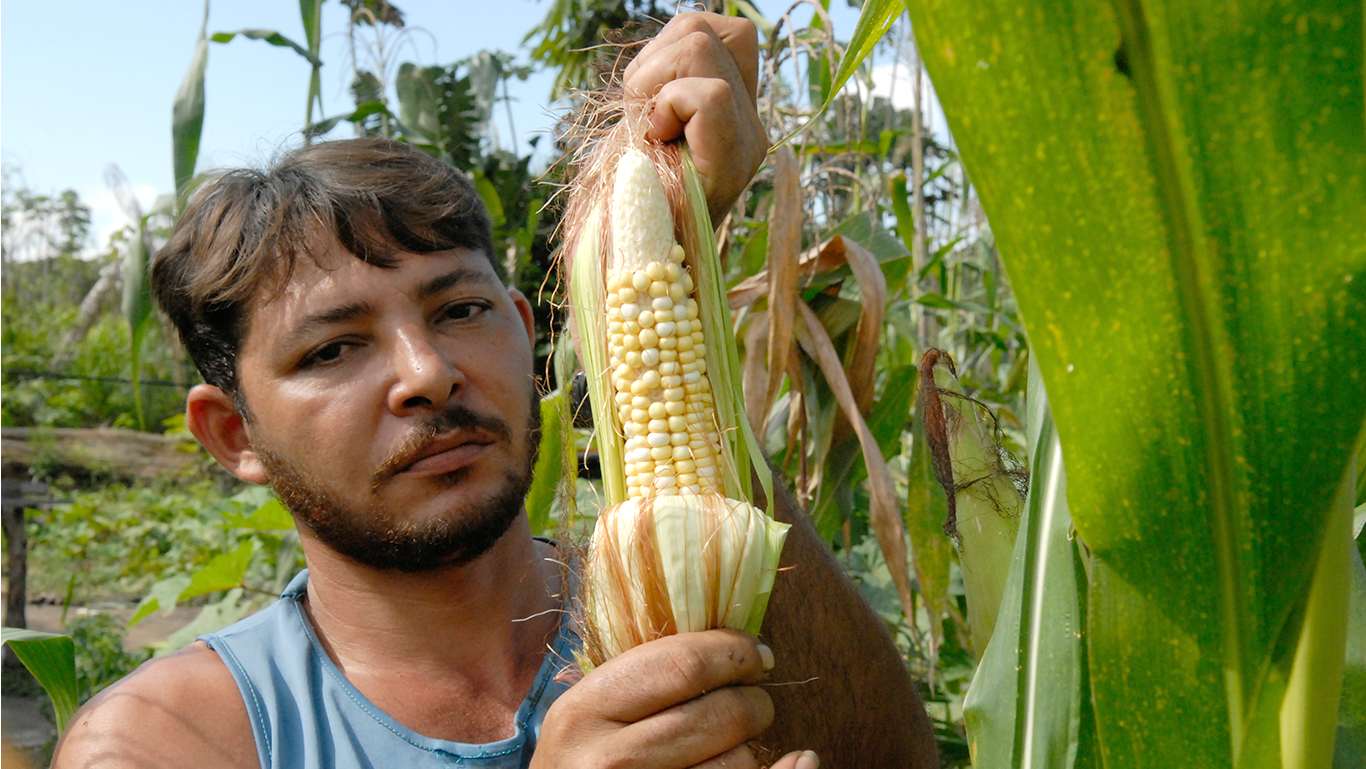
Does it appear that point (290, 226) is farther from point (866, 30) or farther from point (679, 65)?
point (866, 30)

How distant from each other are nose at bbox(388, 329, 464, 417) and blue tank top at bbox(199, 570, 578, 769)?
1.39ft

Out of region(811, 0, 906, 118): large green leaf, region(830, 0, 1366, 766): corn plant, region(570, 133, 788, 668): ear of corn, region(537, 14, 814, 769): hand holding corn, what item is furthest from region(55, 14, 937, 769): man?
region(830, 0, 1366, 766): corn plant

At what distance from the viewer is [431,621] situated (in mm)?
1473

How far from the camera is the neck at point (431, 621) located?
1.46 m

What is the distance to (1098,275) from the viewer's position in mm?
514

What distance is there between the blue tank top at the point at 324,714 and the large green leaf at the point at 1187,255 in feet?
3.20

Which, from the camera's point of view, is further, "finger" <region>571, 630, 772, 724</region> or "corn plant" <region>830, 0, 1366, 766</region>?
"finger" <region>571, 630, 772, 724</region>

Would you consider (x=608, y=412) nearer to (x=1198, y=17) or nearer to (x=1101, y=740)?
(x=1101, y=740)

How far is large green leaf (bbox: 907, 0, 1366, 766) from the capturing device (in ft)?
1.53

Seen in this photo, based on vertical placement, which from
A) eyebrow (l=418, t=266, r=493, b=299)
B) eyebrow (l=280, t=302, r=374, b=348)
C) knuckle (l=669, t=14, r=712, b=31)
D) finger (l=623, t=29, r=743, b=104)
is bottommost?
eyebrow (l=280, t=302, r=374, b=348)

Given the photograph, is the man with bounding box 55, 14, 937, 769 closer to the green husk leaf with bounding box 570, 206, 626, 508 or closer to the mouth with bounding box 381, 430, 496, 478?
the mouth with bounding box 381, 430, 496, 478

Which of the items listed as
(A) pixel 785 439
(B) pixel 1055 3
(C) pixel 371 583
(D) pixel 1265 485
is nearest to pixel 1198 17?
(B) pixel 1055 3

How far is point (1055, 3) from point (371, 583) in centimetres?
134

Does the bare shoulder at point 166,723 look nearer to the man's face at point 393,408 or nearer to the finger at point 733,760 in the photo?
the man's face at point 393,408
